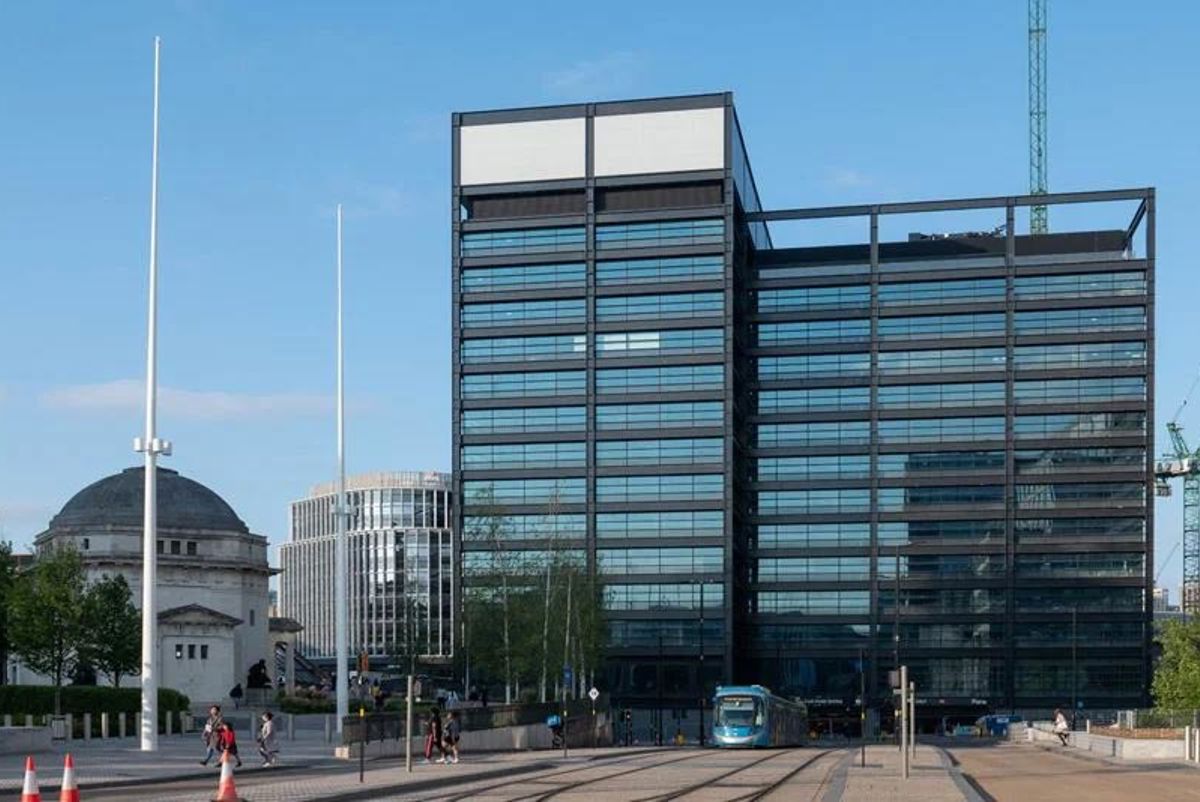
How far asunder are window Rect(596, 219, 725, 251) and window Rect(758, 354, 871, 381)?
14.2 metres

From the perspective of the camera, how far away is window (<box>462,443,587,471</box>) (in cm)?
14725

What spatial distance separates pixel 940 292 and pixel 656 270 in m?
24.5

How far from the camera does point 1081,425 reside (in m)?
146

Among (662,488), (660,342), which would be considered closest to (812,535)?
(662,488)

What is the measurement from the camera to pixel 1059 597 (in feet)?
482

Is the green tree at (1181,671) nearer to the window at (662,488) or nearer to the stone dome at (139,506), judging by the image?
the window at (662,488)

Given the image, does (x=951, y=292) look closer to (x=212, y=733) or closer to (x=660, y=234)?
(x=660, y=234)

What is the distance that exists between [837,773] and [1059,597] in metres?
107

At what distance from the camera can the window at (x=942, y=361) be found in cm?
14712

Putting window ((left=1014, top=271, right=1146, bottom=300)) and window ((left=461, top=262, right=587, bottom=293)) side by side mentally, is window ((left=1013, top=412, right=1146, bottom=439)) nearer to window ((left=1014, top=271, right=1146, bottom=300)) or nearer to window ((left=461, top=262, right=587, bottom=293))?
window ((left=1014, top=271, right=1146, bottom=300))

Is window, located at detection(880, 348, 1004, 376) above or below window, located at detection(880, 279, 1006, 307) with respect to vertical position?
below

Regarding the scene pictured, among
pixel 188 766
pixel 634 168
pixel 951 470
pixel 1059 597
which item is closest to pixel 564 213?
pixel 634 168

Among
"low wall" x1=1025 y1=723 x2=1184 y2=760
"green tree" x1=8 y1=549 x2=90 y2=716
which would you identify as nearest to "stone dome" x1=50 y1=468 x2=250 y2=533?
"green tree" x1=8 y1=549 x2=90 y2=716

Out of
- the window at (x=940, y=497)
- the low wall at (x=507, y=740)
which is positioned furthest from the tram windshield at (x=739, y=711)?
the window at (x=940, y=497)
